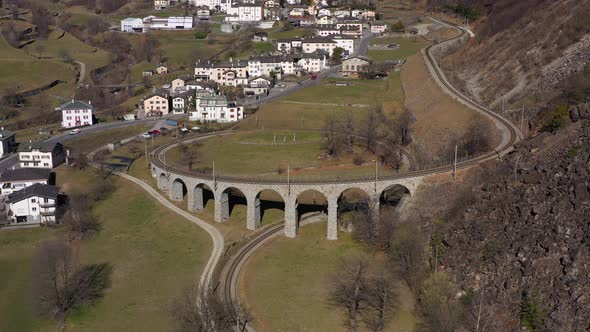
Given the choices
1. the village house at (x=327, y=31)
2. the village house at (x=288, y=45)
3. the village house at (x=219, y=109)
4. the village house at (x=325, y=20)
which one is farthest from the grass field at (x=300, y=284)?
the village house at (x=325, y=20)

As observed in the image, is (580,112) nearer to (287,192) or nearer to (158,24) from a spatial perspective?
(287,192)

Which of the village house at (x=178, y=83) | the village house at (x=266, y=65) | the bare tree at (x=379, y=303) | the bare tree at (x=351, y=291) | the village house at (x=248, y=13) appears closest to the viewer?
the bare tree at (x=379, y=303)

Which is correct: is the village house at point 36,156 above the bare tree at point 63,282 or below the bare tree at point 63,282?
above

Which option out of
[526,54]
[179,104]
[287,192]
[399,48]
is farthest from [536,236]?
[399,48]

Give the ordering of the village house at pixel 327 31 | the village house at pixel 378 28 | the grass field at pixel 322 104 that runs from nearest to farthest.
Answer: the grass field at pixel 322 104, the village house at pixel 327 31, the village house at pixel 378 28

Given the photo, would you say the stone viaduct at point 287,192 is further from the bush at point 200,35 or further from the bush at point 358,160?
the bush at point 200,35

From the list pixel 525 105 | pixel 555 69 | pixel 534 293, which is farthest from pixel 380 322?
pixel 555 69

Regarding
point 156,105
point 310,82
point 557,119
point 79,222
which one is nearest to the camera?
point 79,222

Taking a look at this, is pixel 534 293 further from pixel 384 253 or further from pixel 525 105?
pixel 525 105
